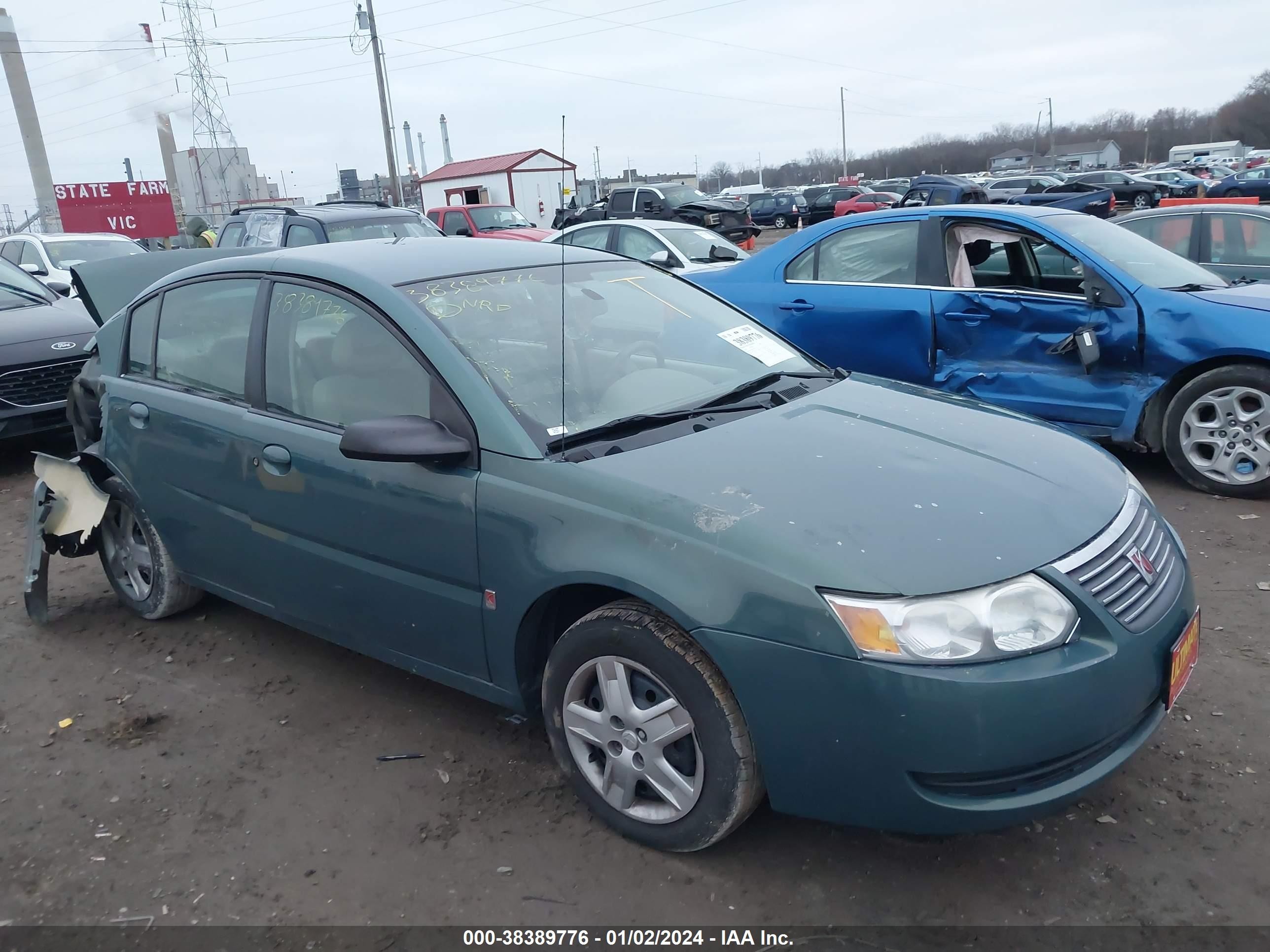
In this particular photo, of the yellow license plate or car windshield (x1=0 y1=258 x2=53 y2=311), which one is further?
car windshield (x1=0 y1=258 x2=53 y2=311)

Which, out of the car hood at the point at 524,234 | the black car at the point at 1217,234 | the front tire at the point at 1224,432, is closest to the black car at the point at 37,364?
the front tire at the point at 1224,432

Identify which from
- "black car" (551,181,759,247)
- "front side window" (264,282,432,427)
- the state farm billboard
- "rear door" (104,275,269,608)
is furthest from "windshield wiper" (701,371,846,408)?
the state farm billboard

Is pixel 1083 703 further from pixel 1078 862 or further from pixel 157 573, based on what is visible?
pixel 157 573

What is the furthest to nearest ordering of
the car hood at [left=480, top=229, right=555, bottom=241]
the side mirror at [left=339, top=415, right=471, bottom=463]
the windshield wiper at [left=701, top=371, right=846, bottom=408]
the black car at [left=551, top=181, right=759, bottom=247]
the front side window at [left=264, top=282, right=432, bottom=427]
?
the black car at [left=551, top=181, right=759, bottom=247] → the car hood at [left=480, top=229, right=555, bottom=241] → the windshield wiper at [left=701, top=371, right=846, bottom=408] → the front side window at [left=264, top=282, right=432, bottom=427] → the side mirror at [left=339, top=415, right=471, bottom=463]

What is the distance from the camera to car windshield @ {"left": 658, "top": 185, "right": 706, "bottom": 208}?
77.5 feet

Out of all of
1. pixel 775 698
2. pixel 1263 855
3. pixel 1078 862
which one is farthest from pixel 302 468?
pixel 1263 855

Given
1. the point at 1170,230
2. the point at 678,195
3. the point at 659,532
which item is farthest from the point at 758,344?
the point at 678,195

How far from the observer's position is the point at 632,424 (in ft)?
9.45

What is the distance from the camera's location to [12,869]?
2.74m

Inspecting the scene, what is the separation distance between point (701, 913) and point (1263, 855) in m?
1.50

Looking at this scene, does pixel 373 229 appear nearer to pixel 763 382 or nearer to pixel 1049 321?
pixel 1049 321

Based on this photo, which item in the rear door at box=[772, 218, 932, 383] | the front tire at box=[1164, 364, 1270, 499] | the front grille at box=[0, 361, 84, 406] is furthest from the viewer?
the front grille at box=[0, 361, 84, 406]

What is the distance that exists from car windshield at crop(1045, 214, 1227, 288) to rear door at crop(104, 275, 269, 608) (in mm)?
4648

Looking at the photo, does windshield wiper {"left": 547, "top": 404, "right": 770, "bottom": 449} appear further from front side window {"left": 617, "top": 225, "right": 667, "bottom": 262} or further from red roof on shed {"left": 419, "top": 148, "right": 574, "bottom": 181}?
red roof on shed {"left": 419, "top": 148, "right": 574, "bottom": 181}
